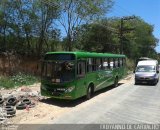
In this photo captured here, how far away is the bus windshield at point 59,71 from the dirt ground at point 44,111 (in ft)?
3.97

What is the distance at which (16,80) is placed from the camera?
24.0m

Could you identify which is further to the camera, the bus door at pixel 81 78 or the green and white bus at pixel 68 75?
the bus door at pixel 81 78

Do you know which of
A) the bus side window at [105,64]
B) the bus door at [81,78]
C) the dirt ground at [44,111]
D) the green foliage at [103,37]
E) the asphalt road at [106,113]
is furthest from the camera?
the green foliage at [103,37]

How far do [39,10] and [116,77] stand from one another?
1014 centimetres

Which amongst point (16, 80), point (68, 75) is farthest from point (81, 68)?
point (16, 80)

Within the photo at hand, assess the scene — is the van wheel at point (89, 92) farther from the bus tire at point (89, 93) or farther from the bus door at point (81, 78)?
the bus door at point (81, 78)

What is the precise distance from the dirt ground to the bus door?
2.00 feet

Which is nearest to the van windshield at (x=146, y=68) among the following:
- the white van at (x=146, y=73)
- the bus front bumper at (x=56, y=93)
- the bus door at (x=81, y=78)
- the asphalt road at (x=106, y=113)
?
the white van at (x=146, y=73)

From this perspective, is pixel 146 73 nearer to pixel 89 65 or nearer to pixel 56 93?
pixel 89 65

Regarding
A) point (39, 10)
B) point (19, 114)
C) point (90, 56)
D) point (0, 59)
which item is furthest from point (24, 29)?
point (19, 114)

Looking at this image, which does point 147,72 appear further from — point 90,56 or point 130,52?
point 130,52

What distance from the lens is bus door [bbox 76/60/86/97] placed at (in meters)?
16.0

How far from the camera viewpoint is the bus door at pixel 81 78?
16016mm

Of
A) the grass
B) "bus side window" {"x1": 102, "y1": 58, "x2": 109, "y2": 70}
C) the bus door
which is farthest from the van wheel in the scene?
the grass
